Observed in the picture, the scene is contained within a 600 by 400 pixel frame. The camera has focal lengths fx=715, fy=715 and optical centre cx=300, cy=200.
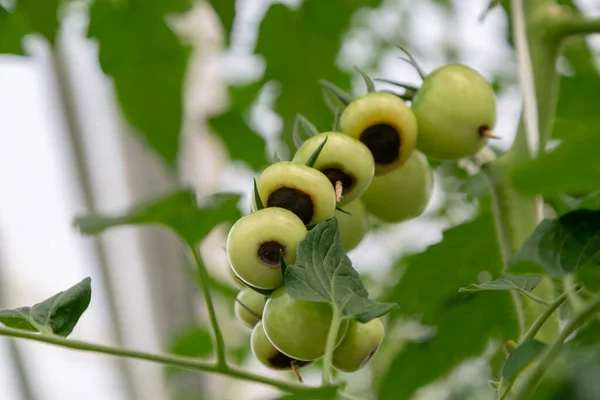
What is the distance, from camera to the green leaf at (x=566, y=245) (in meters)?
0.28

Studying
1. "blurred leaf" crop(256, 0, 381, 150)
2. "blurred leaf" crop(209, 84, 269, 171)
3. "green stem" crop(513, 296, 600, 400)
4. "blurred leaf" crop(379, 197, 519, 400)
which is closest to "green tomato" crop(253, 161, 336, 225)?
"green stem" crop(513, 296, 600, 400)

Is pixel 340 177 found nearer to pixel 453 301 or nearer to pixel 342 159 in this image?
pixel 342 159

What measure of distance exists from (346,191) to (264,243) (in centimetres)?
6

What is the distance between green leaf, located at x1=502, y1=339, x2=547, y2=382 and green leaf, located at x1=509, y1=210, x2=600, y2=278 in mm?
38

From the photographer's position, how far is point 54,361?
7.35ft

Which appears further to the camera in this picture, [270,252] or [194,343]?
[194,343]

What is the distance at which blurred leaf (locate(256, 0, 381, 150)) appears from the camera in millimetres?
677

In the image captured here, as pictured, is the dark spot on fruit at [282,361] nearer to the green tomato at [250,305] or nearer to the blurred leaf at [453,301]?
the green tomato at [250,305]

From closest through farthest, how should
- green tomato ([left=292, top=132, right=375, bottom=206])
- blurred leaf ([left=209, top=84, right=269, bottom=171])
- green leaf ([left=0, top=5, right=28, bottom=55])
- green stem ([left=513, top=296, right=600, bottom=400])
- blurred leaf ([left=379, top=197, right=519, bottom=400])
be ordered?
green stem ([left=513, top=296, right=600, bottom=400]) → green tomato ([left=292, top=132, right=375, bottom=206]) → blurred leaf ([left=379, top=197, right=519, bottom=400]) → green leaf ([left=0, top=5, right=28, bottom=55]) → blurred leaf ([left=209, top=84, right=269, bottom=171])

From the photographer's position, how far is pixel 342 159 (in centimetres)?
31

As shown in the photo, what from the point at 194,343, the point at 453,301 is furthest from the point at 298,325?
the point at 194,343

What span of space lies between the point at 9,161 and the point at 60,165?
0.56 ft

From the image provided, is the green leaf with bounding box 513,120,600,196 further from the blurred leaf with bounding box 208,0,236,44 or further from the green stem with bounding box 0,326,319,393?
the blurred leaf with bounding box 208,0,236,44

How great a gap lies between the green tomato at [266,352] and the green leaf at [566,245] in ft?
0.36
